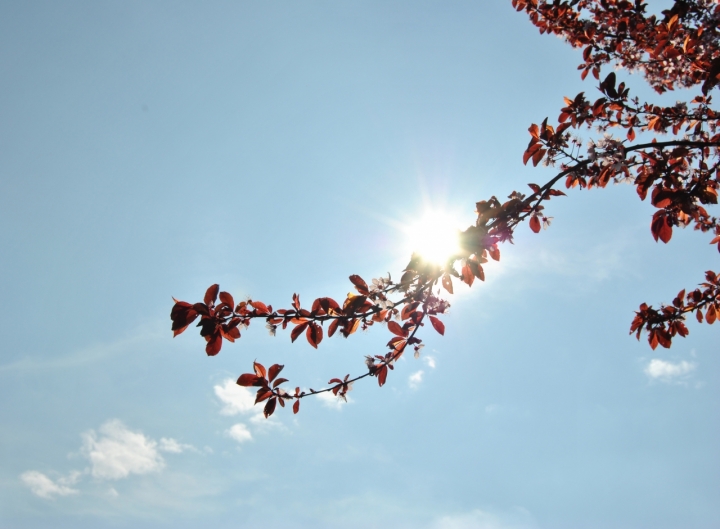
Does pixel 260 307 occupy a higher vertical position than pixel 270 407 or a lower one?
higher

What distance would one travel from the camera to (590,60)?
411 cm

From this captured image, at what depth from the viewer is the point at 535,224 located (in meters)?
2.71

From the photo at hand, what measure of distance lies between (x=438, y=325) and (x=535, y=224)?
40.3 inches

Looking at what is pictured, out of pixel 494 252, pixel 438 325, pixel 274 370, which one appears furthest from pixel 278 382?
pixel 494 252

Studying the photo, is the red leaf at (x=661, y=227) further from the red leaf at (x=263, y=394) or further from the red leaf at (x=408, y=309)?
the red leaf at (x=263, y=394)

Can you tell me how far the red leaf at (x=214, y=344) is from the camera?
2328 mm

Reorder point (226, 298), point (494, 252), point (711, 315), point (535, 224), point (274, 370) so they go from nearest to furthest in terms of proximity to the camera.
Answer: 1. point (226, 298)
2. point (494, 252)
3. point (274, 370)
4. point (535, 224)
5. point (711, 315)

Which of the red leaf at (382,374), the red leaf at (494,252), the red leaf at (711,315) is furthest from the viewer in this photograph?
the red leaf at (711,315)

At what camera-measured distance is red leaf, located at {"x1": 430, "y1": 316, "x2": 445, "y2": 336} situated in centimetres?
259

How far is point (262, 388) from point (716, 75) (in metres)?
3.80

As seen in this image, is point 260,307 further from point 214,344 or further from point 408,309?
point 408,309

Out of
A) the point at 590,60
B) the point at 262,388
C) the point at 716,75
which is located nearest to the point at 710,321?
the point at 716,75

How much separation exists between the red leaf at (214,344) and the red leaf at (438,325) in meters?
1.41

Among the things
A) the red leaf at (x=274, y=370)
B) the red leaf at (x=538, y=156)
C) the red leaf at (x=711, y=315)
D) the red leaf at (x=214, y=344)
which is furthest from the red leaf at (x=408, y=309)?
the red leaf at (x=711, y=315)
